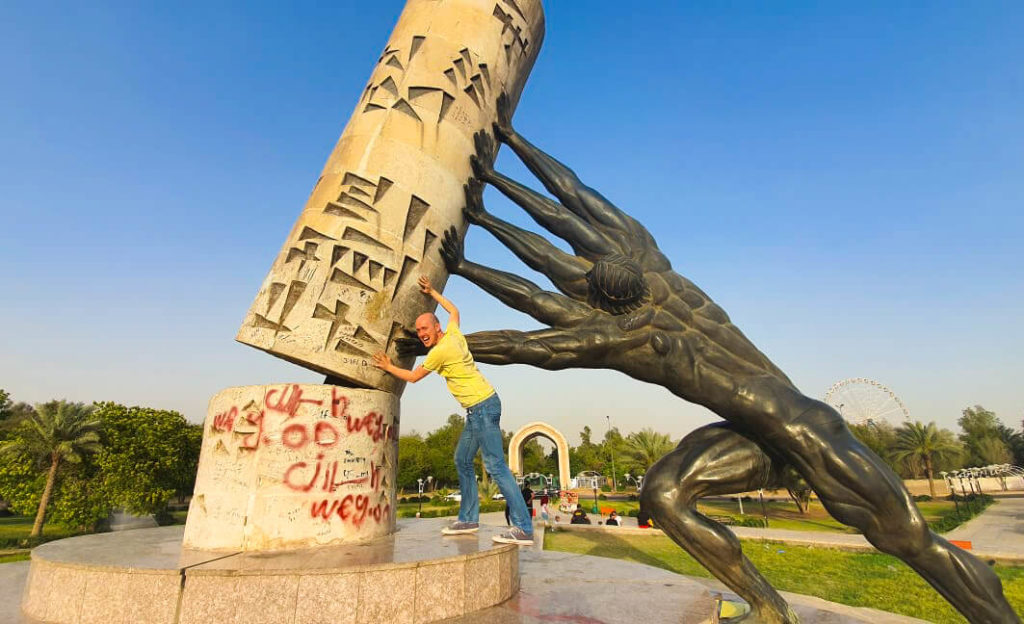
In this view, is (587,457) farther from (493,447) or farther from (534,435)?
(493,447)

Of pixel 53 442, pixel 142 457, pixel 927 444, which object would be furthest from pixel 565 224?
pixel 927 444

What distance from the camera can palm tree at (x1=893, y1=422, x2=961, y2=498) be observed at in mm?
42094

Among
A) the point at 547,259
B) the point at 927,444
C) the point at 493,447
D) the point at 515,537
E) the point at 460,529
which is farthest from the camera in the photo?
the point at 927,444

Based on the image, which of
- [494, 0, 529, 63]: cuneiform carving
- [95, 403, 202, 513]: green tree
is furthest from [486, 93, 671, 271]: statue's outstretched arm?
[95, 403, 202, 513]: green tree

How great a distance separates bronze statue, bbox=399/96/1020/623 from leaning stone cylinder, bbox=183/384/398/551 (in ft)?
5.91

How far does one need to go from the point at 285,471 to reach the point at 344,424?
76 centimetres

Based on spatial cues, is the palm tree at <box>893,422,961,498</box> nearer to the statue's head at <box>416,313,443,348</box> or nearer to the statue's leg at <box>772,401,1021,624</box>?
the statue's leg at <box>772,401,1021,624</box>

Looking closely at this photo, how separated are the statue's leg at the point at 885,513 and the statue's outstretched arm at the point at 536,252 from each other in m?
2.80

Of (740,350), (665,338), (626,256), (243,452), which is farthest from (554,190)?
(243,452)

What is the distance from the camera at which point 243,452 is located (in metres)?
5.70

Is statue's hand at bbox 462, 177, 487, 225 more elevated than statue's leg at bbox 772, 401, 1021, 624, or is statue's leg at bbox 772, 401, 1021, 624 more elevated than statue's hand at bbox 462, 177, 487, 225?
statue's hand at bbox 462, 177, 487, 225

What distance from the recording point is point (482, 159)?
297 inches

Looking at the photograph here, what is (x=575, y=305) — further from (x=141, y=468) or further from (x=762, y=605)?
(x=141, y=468)

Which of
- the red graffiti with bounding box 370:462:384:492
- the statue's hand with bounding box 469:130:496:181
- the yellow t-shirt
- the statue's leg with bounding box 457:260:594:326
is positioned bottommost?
the red graffiti with bounding box 370:462:384:492
